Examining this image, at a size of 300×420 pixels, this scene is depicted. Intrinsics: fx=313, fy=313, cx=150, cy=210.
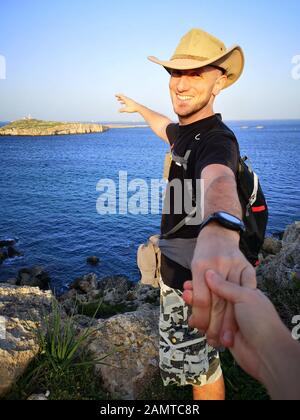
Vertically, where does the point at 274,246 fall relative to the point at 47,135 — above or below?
below

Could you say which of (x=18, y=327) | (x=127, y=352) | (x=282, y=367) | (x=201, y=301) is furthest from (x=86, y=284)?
(x=282, y=367)

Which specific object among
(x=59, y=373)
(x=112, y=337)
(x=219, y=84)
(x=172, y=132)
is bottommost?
(x=112, y=337)

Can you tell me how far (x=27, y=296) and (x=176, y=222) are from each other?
14.3ft

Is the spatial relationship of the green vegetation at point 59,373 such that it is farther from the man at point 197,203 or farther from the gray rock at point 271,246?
the gray rock at point 271,246

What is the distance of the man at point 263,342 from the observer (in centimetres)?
100

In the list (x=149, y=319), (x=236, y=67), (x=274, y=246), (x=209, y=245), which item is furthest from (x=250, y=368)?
(x=274, y=246)

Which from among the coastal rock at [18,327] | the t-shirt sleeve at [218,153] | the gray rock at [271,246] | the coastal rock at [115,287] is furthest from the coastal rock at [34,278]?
the t-shirt sleeve at [218,153]

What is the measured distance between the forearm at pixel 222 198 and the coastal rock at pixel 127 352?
11.1ft

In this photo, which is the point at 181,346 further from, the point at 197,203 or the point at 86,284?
the point at 86,284

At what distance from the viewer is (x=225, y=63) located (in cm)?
283

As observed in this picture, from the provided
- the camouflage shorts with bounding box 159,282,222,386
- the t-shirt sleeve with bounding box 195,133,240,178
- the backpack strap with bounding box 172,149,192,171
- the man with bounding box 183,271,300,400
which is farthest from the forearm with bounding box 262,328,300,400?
the camouflage shorts with bounding box 159,282,222,386

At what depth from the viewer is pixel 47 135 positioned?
17600cm

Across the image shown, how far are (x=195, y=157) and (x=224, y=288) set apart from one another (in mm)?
1541

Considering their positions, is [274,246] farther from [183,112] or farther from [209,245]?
[209,245]
